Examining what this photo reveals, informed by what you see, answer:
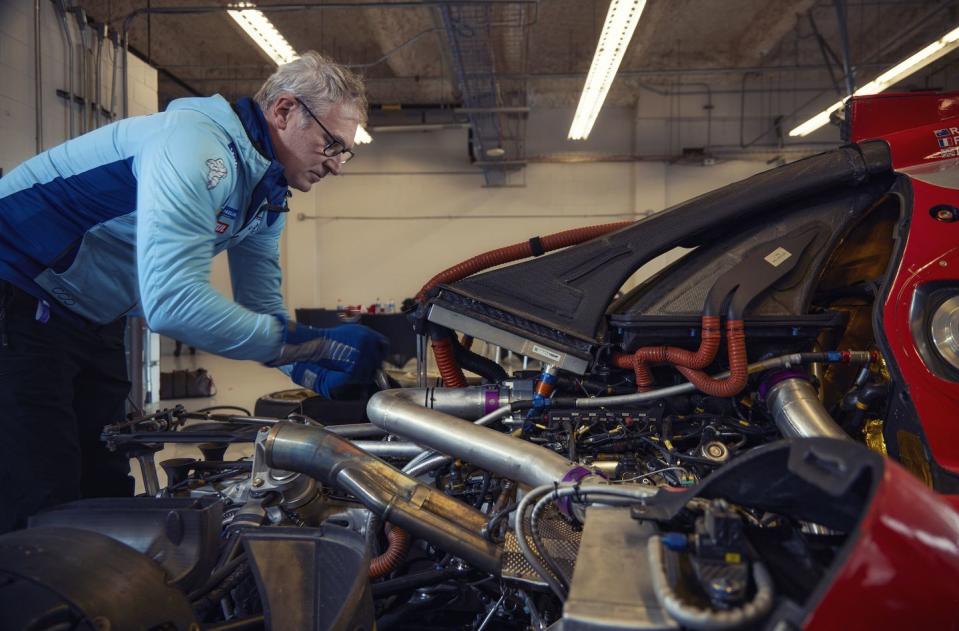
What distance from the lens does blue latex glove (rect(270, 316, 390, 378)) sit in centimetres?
191

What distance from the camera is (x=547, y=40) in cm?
952

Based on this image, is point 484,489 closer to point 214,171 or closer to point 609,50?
point 214,171

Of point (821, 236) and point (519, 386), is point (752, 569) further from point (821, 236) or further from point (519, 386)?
point (821, 236)

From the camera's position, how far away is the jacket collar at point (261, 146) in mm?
1998

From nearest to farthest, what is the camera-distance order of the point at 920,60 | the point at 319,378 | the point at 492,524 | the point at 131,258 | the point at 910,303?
the point at 492,524, the point at 910,303, the point at 131,258, the point at 319,378, the point at 920,60

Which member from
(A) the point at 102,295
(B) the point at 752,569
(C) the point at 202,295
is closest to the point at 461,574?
(B) the point at 752,569

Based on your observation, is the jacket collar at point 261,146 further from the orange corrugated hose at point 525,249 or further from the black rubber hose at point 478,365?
the black rubber hose at point 478,365

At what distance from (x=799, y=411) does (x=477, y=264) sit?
1.02m

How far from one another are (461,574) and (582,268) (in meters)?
0.88

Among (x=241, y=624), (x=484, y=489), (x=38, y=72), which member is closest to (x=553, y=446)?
(x=484, y=489)

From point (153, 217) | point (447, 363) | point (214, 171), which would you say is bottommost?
point (447, 363)

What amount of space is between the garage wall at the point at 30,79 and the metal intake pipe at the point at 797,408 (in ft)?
18.5

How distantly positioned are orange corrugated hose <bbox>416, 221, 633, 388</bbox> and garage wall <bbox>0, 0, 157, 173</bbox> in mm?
4685

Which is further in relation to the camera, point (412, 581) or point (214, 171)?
point (214, 171)
